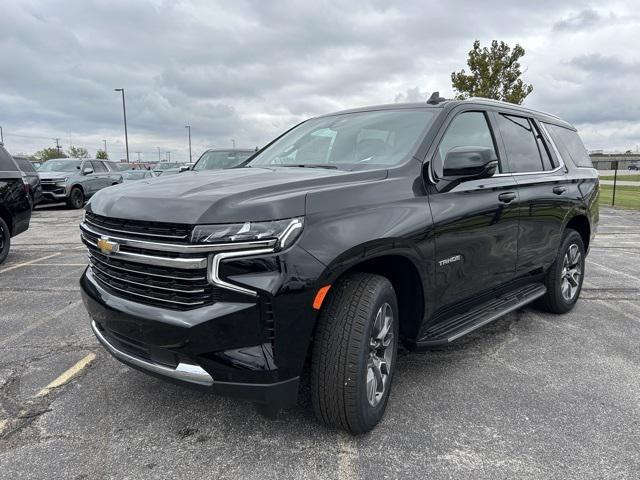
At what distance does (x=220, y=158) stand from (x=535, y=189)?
8053 mm

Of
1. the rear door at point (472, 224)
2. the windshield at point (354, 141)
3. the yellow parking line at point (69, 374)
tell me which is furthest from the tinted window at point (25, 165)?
the rear door at point (472, 224)

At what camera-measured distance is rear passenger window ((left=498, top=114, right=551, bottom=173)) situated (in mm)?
3877

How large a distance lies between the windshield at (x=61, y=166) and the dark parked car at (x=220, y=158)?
28.2ft

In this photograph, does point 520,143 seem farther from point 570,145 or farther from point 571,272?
point 571,272

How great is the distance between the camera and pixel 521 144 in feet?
13.4

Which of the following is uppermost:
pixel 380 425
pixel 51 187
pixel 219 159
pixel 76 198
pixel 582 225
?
pixel 219 159

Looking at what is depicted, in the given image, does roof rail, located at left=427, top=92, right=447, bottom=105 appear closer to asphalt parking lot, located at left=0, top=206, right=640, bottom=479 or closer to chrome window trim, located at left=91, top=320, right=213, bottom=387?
asphalt parking lot, located at left=0, top=206, right=640, bottom=479

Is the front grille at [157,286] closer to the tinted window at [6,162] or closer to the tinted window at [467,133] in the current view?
the tinted window at [467,133]

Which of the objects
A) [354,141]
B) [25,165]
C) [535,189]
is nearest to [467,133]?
[354,141]

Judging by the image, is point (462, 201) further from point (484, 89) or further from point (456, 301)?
point (484, 89)

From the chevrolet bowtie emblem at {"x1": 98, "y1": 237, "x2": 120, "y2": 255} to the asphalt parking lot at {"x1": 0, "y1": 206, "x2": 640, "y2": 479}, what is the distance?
995 millimetres

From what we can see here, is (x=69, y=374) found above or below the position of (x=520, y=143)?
below

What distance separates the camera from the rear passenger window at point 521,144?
3.88 metres

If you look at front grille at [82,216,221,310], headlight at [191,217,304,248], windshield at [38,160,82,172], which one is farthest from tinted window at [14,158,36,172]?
headlight at [191,217,304,248]
